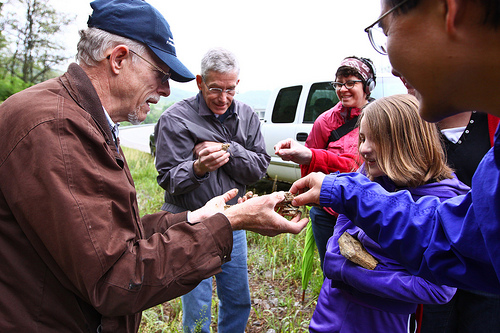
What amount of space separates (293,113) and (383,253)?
506cm

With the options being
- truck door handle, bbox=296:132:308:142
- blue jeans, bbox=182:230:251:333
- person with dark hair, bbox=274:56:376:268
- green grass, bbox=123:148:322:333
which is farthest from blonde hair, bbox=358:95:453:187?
truck door handle, bbox=296:132:308:142

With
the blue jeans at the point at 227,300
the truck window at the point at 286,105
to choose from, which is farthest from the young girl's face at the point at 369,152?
the truck window at the point at 286,105

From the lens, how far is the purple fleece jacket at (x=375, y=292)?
5.34ft

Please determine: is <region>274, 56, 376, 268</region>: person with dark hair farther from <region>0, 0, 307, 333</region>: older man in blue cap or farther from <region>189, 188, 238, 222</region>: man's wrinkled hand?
<region>0, 0, 307, 333</region>: older man in blue cap

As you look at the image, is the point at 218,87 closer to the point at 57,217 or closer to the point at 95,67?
the point at 95,67

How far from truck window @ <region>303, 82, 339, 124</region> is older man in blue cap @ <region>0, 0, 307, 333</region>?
15.6 feet

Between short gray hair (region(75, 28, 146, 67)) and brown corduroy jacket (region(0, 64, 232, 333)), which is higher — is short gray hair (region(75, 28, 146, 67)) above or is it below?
above

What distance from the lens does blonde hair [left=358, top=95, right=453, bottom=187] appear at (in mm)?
1828

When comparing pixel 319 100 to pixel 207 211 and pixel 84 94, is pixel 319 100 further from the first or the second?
pixel 84 94

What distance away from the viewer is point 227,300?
9.00 ft

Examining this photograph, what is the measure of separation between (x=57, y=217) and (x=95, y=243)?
155mm

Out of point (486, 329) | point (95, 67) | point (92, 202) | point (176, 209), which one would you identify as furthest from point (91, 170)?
point (486, 329)

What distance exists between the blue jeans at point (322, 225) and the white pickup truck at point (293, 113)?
10.7ft

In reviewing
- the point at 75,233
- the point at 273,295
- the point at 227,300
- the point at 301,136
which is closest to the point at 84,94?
the point at 75,233
